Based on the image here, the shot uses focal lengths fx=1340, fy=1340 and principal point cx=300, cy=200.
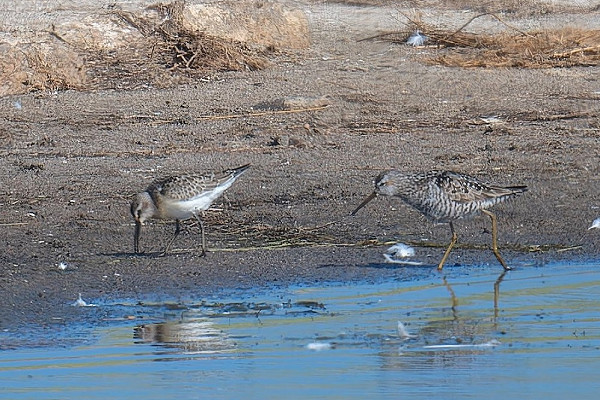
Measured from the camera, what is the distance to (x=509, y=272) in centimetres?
934

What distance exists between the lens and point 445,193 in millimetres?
9539

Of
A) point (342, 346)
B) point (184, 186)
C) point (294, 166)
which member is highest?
point (184, 186)

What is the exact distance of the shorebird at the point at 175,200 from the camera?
970 centimetres

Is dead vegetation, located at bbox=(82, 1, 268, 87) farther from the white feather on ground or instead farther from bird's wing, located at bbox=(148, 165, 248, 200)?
the white feather on ground

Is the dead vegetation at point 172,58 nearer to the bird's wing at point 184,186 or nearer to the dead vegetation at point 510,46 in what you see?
the dead vegetation at point 510,46

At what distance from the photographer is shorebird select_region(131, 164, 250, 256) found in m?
9.70

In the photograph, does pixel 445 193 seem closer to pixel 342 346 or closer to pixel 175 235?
pixel 175 235

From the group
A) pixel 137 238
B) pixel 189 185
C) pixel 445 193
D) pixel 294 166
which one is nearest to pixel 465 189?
pixel 445 193

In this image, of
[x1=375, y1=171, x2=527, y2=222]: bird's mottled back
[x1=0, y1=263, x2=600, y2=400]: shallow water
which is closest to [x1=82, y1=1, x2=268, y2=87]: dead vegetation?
[x1=375, y1=171, x2=527, y2=222]: bird's mottled back

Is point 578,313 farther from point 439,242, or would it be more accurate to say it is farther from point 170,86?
point 170,86

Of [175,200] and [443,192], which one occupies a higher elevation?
[443,192]

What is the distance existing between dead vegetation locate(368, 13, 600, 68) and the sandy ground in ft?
0.86

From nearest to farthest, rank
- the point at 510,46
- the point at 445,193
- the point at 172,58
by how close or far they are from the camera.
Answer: the point at 445,193 → the point at 172,58 → the point at 510,46

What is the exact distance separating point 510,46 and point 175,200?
8069 mm
